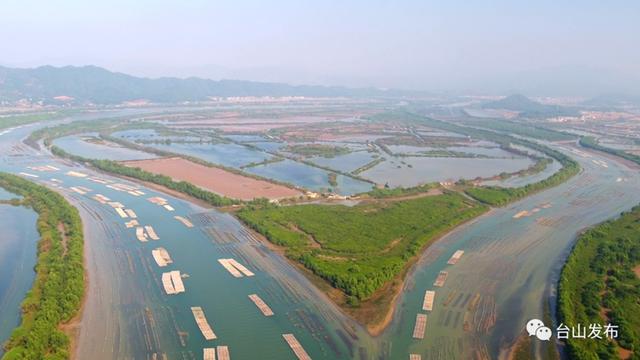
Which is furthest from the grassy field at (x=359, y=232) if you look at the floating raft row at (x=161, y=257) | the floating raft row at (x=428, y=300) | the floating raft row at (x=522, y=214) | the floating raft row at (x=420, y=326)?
the floating raft row at (x=161, y=257)

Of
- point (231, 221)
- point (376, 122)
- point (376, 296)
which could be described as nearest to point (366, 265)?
point (376, 296)

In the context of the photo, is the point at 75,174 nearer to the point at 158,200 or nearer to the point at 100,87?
the point at 158,200

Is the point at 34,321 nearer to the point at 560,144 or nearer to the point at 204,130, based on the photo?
the point at 204,130

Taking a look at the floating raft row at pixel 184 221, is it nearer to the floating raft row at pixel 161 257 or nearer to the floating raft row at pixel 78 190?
the floating raft row at pixel 161 257

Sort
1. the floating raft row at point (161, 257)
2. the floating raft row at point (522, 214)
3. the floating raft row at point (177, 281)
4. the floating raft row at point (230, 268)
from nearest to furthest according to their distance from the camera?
the floating raft row at point (177, 281), the floating raft row at point (230, 268), the floating raft row at point (161, 257), the floating raft row at point (522, 214)

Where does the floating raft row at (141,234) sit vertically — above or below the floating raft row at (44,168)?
below
